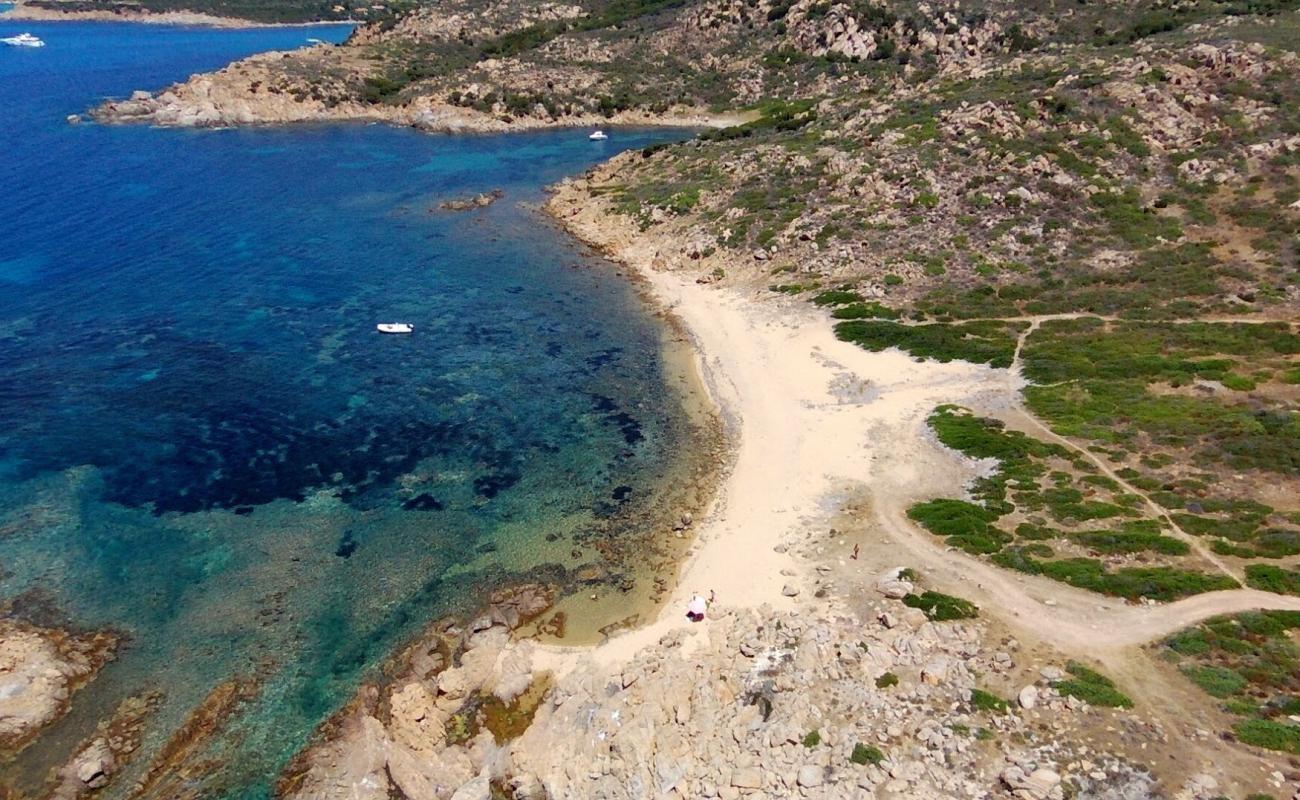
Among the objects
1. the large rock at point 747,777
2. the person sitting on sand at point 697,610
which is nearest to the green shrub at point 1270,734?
the large rock at point 747,777

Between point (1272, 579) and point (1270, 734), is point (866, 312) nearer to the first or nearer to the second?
point (1272, 579)

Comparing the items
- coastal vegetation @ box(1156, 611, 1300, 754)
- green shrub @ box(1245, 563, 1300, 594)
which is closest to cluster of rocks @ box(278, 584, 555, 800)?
coastal vegetation @ box(1156, 611, 1300, 754)

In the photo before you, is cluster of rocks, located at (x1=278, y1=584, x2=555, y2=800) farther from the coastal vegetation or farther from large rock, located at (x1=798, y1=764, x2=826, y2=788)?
the coastal vegetation

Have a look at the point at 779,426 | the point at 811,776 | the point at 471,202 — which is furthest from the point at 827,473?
the point at 471,202

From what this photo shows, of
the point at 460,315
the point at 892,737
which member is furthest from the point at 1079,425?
the point at 460,315

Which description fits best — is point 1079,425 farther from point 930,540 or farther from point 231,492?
point 231,492

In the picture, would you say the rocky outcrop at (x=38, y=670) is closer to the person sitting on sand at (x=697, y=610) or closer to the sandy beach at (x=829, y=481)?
the sandy beach at (x=829, y=481)
